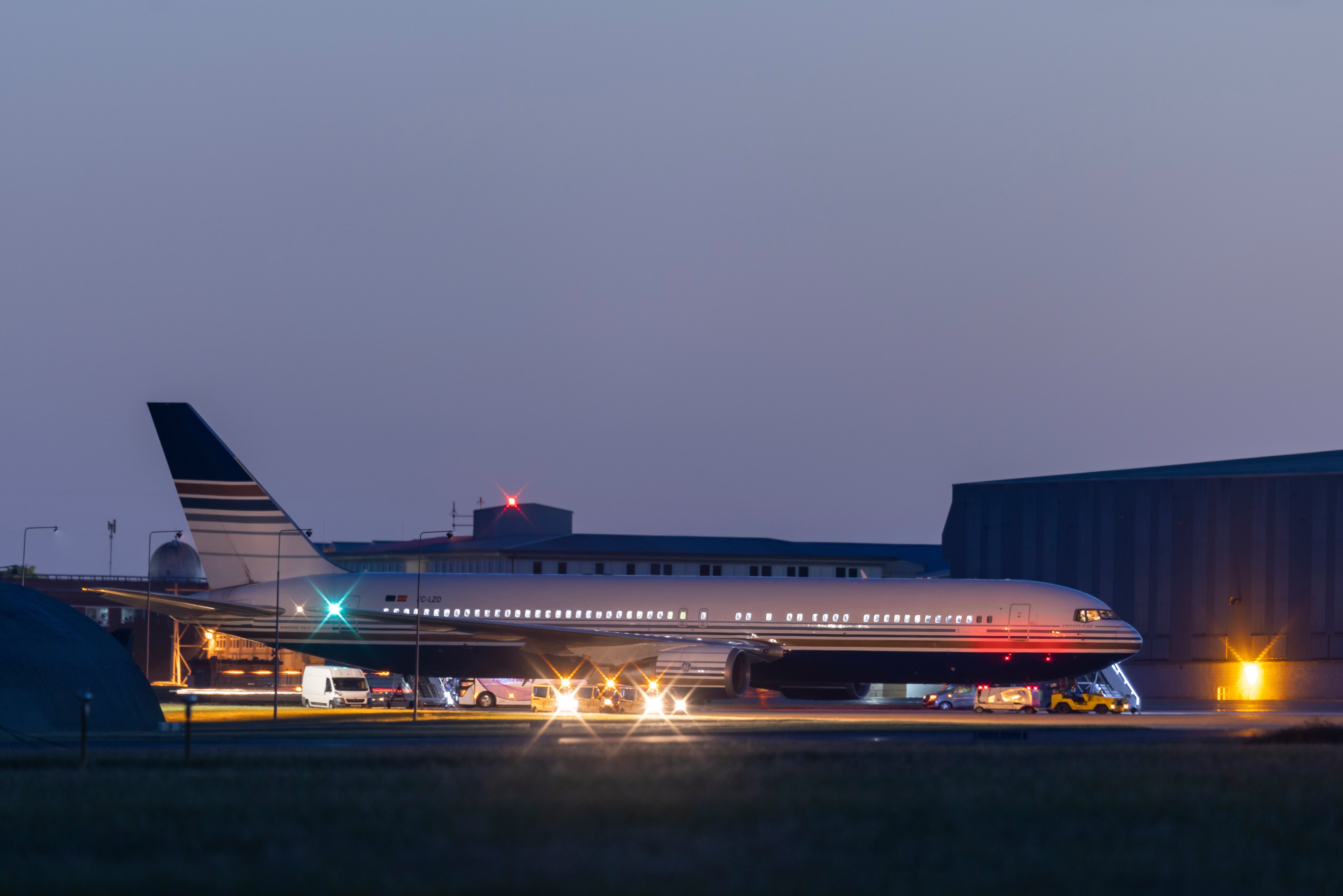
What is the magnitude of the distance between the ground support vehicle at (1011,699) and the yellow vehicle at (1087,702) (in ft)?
2.67

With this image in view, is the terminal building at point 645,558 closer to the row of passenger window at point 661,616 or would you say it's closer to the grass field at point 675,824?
the row of passenger window at point 661,616

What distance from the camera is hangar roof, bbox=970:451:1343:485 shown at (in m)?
91.8

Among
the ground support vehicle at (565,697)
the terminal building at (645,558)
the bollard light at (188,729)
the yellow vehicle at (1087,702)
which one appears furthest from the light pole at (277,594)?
the terminal building at (645,558)

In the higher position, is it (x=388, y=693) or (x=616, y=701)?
(x=616, y=701)

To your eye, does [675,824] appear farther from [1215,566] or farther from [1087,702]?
[1215,566]

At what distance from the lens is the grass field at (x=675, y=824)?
14.0m

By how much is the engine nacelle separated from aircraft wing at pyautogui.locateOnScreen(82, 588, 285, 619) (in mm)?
16325

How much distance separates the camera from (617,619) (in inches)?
2352

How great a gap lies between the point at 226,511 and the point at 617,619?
17.4 metres

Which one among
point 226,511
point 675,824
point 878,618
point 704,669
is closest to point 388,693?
Result: point 226,511

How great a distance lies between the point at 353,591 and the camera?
205 ft

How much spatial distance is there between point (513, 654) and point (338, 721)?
39.3 ft

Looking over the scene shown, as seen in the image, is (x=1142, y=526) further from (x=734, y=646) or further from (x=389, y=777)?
(x=389, y=777)

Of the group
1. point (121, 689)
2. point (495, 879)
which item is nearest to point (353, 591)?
point (121, 689)
